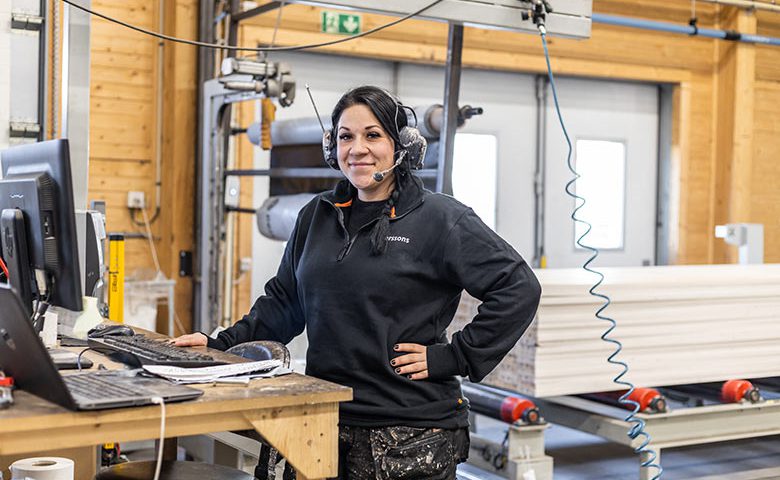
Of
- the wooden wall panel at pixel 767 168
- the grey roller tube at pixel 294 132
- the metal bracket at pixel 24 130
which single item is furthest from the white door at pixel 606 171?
the metal bracket at pixel 24 130

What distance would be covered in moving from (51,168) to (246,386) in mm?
672

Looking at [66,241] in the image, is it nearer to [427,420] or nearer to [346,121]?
[346,121]

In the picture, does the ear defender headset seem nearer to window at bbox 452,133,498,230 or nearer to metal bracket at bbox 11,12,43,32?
metal bracket at bbox 11,12,43,32

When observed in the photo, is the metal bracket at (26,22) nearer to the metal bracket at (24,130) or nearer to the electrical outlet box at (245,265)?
the metal bracket at (24,130)

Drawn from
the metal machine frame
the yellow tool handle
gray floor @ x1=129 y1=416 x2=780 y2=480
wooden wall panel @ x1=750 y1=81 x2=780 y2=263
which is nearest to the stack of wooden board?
the metal machine frame

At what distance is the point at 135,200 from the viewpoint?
662cm

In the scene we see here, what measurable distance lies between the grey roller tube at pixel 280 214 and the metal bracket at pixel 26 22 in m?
1.92

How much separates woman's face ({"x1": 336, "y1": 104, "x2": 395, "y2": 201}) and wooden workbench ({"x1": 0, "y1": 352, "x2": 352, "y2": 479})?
1.79ft

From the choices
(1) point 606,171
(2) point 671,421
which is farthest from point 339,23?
(2) point 671,421

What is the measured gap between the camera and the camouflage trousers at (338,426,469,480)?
2.24 m

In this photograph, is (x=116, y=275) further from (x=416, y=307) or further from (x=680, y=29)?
(x=680, y=29)

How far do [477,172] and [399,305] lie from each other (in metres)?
5.87

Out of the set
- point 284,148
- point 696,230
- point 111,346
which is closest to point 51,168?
point 111,346

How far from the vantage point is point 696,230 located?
29.3 feet
